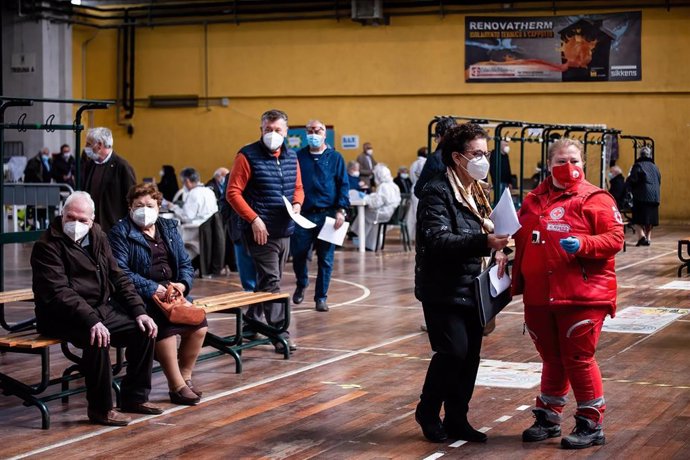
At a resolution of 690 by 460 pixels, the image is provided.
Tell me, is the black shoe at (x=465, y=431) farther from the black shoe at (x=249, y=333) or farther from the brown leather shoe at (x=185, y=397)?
the black shoe at (x=249, y=333)

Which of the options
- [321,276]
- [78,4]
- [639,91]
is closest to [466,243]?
[321,276]

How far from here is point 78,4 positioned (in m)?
27.4

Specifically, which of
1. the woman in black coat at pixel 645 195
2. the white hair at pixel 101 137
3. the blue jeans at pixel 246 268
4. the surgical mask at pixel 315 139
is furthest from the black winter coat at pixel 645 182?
the white hair at pixel 101 137

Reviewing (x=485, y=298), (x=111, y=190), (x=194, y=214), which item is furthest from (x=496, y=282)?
(x=194, y=214)

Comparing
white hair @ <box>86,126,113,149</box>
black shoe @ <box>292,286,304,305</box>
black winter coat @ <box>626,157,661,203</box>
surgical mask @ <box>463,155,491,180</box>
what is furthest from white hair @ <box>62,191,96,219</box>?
black winter coat @ <box>626,157,661,203</box>

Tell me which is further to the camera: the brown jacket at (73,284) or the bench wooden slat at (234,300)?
the bench wooden slat at (234,300)

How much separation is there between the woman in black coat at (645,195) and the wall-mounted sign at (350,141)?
8.41 metres

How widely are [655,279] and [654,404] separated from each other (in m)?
7.40

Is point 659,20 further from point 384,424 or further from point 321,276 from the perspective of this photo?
point 384,424

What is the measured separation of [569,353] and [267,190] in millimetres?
3567

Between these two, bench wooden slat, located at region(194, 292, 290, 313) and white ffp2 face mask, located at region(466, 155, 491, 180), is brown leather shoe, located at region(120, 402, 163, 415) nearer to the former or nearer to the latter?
bench wooden slat, located at region(194, 292, 290, 313)

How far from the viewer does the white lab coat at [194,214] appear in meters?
14.2

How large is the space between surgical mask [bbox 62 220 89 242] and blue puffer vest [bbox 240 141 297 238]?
7.78 feet

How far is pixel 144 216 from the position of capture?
6617mm
